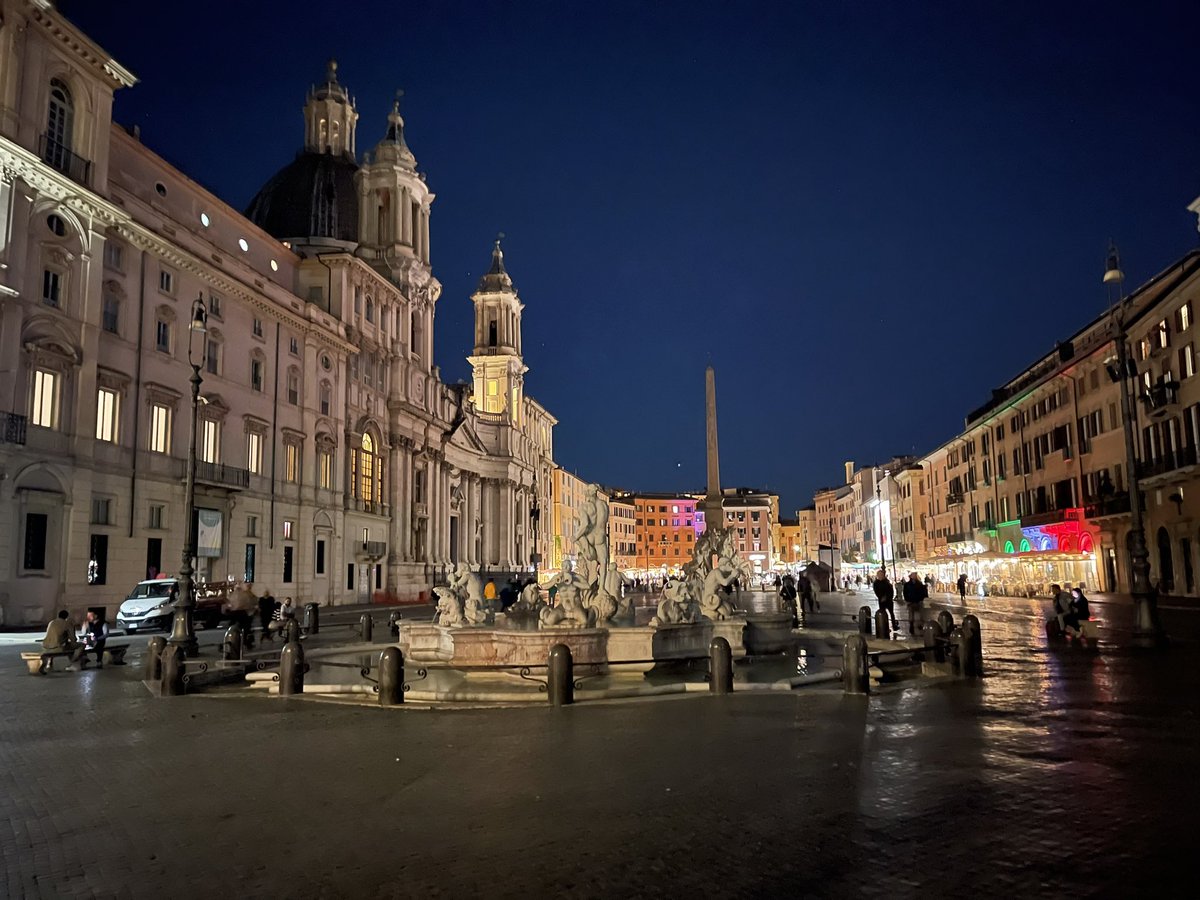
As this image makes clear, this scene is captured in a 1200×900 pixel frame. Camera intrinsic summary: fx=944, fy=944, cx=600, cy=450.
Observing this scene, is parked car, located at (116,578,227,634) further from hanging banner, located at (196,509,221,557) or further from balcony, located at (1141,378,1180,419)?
balcony, located at (1141,378,1180,419)

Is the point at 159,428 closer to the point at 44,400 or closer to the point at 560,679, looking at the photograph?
the point at 44,400

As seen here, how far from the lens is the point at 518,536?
10356cm

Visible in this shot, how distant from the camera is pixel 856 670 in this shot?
1420 centimetres

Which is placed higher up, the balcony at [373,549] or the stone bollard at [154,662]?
the balcony at [373,549]

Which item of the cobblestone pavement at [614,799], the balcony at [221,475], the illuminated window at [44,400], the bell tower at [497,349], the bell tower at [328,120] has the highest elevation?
the bell tower at [328,120]

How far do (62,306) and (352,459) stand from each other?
1059 inches

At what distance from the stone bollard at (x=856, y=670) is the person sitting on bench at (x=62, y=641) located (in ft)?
51.0

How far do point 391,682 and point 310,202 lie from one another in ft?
212

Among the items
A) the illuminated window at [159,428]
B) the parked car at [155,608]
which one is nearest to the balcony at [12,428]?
the parked car at [155,608]

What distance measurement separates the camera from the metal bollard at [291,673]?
15289 mm

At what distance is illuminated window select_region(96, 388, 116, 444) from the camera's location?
35625mm

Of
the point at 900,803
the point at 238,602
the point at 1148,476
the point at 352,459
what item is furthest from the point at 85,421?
the point at 1148,476

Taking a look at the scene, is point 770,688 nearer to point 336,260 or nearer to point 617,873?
point 617,873

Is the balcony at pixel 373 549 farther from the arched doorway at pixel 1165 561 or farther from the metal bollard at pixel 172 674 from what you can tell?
the metal bollard at pixel 172 674
